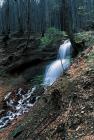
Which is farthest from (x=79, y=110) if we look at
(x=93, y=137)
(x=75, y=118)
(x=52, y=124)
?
(x=93, y=137)

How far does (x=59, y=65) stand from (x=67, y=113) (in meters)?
9.78

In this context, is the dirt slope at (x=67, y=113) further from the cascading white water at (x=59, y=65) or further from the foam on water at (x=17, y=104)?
the cascading white water at (x=59, y=65)

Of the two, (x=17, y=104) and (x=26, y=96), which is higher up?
(x=26, y=96)

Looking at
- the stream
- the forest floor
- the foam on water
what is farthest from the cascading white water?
the forest floor

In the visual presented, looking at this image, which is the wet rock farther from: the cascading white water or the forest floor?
the cascading white water

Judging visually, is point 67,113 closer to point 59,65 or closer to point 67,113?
point 67,113

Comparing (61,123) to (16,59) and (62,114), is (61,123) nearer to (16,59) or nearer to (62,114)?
(62,114)

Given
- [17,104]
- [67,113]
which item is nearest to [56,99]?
[67,113]

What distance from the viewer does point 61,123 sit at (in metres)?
6.85

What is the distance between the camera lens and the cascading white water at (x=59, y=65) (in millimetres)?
15586

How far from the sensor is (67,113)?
704 cm

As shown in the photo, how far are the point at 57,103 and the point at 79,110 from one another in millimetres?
1099

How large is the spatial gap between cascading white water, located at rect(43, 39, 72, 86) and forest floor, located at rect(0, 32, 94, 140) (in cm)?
614

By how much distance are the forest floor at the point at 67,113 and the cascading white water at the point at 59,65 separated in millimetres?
6144
